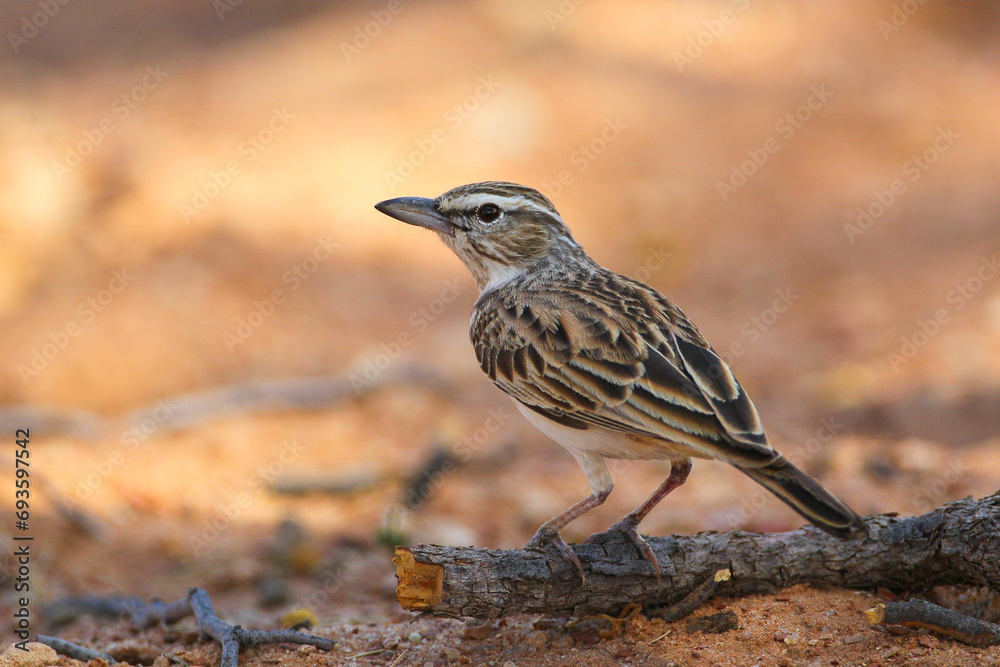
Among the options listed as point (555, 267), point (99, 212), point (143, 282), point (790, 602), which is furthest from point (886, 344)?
point (99, 212)

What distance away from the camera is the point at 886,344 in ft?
35.1

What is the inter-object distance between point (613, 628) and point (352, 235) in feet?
31.2

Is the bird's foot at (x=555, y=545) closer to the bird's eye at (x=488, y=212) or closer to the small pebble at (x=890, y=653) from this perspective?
the small pebble at (x=890, y=653)

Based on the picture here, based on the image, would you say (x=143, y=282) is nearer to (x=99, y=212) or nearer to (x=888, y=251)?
(x=99, y=212)

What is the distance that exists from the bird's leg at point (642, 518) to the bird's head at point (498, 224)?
5.96 ft

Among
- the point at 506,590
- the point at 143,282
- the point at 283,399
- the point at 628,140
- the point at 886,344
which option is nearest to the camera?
the point at 506,590

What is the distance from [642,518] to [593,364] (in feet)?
2.82

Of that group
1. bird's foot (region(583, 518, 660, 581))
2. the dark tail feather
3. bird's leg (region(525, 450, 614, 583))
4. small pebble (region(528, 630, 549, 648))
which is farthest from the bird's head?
the dark tail feather

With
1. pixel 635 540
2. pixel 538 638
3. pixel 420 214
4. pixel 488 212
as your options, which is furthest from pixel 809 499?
pixel 420 214

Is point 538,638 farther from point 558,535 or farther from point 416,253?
point 416,253

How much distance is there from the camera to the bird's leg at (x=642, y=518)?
4.62 m

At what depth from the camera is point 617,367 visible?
4809 millimetres

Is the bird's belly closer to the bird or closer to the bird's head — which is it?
the bird

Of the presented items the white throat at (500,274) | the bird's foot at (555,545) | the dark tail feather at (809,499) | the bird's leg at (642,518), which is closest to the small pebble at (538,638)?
the bird's foot at (555,545)
